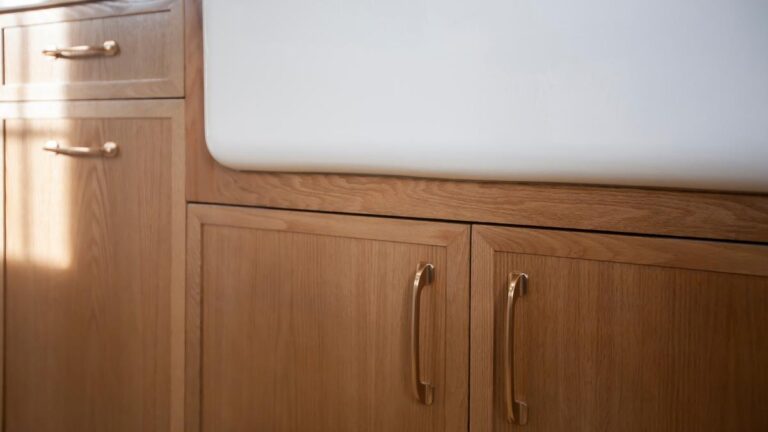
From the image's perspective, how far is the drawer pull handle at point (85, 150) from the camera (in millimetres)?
1021

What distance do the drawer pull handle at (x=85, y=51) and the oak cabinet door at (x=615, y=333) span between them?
0.66m

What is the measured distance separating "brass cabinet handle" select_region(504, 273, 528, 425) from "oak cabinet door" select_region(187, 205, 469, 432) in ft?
0.19

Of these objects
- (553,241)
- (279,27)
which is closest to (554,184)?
(553,241)

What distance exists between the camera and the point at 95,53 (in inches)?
40.9

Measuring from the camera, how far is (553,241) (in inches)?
28.2

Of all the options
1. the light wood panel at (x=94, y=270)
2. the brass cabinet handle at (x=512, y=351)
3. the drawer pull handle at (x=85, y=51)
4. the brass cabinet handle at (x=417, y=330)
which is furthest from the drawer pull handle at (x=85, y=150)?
the brass cabinet handle at (x=512, y=351)

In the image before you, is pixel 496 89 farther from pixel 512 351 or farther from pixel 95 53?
pixel 95 53

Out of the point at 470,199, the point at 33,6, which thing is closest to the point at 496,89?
the point at 470,199

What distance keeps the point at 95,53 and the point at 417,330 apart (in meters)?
0.69

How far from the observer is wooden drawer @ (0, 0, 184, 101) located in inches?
38.5

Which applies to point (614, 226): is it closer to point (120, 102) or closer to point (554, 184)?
point (554, 184)

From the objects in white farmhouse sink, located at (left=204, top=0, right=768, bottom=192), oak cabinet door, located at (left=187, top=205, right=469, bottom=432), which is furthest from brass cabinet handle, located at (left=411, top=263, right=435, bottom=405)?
white farmhouse sink, located at (left=204, top=0, right=768, bottom=192)

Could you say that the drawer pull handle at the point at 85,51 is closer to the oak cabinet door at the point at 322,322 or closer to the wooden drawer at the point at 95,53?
the wooden drawer at the point at 95,53

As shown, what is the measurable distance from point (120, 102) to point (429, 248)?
0.57m
